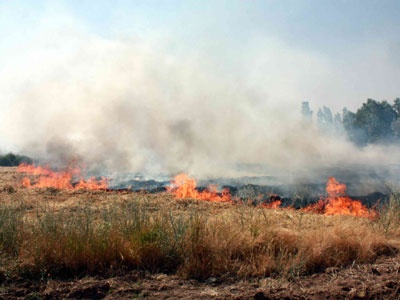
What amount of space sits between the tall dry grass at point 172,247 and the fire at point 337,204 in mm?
7507

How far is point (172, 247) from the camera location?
5.57m

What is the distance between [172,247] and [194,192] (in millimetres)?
10783

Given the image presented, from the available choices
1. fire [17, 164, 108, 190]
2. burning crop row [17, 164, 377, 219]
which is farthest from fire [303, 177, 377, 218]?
fire [17, 164, 108, 190]

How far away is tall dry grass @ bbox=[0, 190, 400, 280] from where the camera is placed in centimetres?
516

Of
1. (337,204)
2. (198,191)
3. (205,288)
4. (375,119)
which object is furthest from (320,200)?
(375,119)

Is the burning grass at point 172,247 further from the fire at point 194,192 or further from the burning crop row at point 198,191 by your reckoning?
the fire at point 194,192

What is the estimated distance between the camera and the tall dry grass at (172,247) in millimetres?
5160

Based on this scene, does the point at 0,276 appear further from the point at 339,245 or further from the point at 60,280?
the point at 339,245

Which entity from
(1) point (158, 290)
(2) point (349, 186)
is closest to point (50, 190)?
(1) point (158, 290)

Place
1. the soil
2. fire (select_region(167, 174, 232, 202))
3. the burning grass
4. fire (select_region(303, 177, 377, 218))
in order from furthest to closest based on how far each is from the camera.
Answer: fire (select_region(167, 174, 232, 202)) → fire (select_region(303, 177, 377, 218)) → the burning grass → the soil

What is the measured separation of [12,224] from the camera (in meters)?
5.89

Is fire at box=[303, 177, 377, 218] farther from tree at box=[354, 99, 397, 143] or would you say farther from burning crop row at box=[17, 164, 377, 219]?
tree at box=[354, 99, 397, 143]

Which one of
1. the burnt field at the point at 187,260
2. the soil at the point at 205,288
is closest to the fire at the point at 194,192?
the burnt field at the point at 187,260

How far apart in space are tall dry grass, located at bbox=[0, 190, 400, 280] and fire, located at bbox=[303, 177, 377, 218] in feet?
24.6
